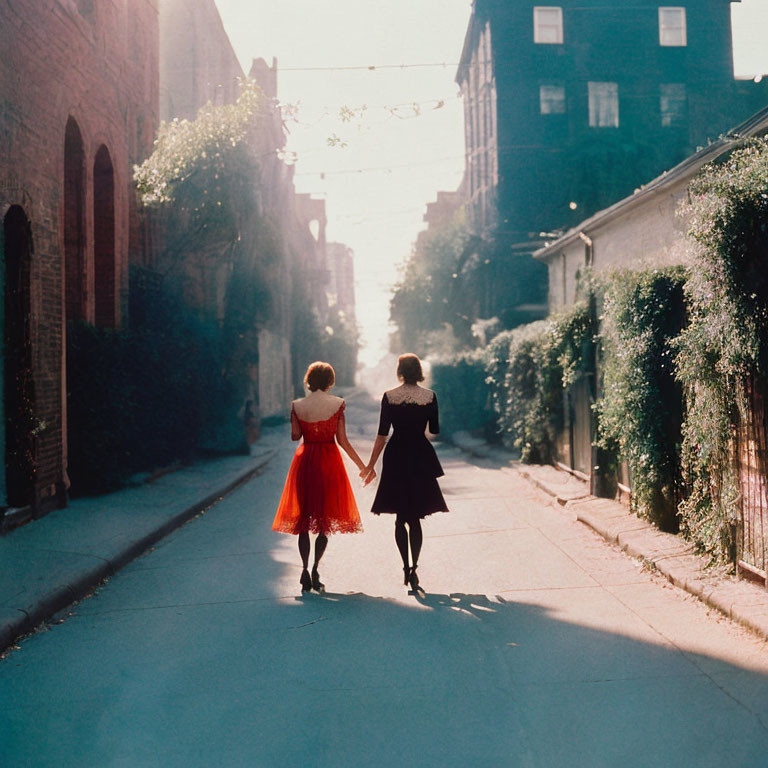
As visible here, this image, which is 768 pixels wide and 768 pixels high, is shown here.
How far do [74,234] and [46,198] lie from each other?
7.61 ft

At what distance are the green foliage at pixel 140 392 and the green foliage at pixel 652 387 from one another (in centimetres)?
714

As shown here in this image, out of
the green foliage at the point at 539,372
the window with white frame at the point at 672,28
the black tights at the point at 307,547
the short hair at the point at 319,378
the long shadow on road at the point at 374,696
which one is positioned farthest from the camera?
the window with white frame at the point at 672,28

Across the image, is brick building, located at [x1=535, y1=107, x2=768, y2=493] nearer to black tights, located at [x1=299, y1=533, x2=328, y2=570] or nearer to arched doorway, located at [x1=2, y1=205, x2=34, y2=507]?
black tights, located at [x1=299, y1=533, x2=328, y2=570]

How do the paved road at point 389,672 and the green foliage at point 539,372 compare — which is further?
the green foliage at point 539,372

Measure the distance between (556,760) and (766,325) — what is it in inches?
138

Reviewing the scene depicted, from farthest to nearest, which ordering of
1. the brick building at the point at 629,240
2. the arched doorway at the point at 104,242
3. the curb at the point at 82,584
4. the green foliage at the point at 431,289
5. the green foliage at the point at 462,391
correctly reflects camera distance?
the green foliage at the point at 431,289 → the green foliage at the point at 462,391 → the arched doorway at the point at 104,242 → the brick building at the point at 629,240 → the curb at the point at 82,584

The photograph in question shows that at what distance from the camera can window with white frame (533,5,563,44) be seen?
34.3m

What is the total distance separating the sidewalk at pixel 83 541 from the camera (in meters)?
6.34

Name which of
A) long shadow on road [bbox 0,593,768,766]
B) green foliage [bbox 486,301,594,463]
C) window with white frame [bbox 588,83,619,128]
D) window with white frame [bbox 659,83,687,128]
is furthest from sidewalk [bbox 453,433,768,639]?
window with white frame [bbox 659,83,687,128]

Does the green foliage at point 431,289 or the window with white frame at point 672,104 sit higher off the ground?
the window with white frame at point 672,104

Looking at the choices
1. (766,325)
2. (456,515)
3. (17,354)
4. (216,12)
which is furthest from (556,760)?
(216,12)

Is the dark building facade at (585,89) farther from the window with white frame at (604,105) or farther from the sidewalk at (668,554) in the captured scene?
the sidewalk at (668,554)

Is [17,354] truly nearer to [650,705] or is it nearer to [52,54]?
[52,54]

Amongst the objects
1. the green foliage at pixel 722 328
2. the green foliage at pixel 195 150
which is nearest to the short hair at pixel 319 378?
the green foliage at pixel 722 328
